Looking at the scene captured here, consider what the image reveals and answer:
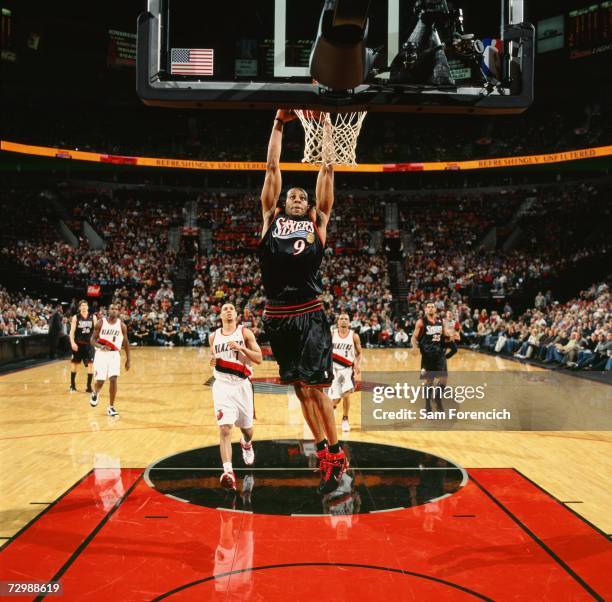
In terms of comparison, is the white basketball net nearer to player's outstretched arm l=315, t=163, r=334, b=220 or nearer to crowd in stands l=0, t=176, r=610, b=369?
player's outstretched arm l=315, t=163, r=334, b=220

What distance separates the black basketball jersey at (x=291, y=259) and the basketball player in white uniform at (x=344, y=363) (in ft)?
14.9

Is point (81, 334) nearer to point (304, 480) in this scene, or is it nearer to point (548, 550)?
point (304, 480)

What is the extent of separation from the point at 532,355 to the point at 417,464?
11840 millimetres

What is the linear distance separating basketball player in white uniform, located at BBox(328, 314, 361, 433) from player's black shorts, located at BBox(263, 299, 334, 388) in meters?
4.49

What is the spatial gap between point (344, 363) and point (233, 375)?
2.81 meters

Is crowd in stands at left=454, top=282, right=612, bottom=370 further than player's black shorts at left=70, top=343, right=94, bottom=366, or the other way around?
crowd in stands at left=454, top=282, right=612, bottom=370

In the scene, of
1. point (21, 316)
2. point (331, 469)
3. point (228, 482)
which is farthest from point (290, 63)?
point (21, 316)

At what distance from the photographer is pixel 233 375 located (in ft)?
20.4

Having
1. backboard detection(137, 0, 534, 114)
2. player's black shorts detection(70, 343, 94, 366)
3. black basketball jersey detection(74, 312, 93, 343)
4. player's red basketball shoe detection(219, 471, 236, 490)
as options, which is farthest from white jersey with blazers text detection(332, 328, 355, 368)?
player's black shorts detection(70, 343, 94, 366)

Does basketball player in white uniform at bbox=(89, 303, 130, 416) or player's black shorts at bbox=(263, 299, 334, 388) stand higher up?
player's black shorts at bbox=(263, 299, 334, 388)

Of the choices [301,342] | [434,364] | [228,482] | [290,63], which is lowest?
[228,482]

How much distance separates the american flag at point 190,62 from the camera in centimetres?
402

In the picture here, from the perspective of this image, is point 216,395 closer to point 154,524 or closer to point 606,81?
point 154,524

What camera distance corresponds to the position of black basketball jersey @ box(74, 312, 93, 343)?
11.6 metres
